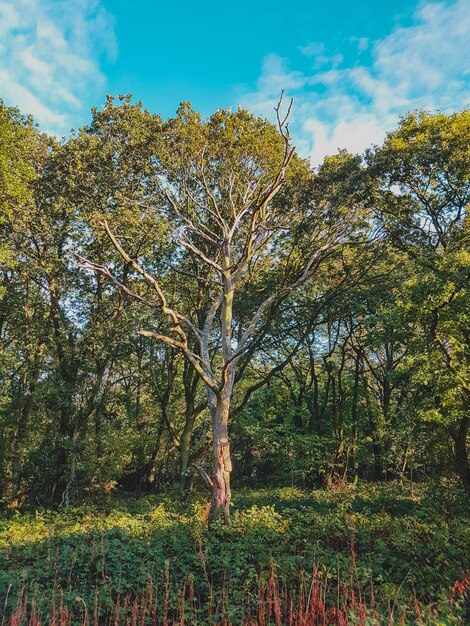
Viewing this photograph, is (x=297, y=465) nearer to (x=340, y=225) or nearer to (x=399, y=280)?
(x=399, y=280)

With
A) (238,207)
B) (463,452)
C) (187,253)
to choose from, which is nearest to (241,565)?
(463,452)

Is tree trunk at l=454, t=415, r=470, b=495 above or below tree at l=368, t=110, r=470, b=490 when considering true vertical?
Result: below

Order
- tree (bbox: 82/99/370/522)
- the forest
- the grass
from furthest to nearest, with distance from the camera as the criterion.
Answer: tree (bbox: 82/99/370/522) → the forest → the grass

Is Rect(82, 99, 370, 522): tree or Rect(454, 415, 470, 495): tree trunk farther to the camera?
Rect(82, 99, 370, 522): tree

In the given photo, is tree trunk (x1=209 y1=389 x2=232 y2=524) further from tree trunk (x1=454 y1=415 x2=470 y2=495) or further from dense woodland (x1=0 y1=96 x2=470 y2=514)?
tree trunk (x1=454 y1=415 x2=470 y2=495)

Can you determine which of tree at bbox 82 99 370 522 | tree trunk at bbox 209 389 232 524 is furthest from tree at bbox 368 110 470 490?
tree trunk at bbox 209 389 232 524

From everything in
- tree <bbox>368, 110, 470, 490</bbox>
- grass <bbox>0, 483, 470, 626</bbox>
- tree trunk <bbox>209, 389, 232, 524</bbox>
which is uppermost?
tree <bbox>368, 110, 470, 490</bbox>

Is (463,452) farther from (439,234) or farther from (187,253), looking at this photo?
(187,253)

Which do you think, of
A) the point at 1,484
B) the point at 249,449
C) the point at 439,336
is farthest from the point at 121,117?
the point at 249,449

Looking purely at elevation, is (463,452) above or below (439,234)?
below

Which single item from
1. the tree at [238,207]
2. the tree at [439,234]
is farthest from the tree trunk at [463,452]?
the tree at [238,207]

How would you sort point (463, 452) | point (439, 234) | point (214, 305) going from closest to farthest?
point (463, 452), point (214, 305), point (439, 234)

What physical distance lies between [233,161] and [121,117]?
4318mm

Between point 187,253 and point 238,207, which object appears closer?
point 238,207
